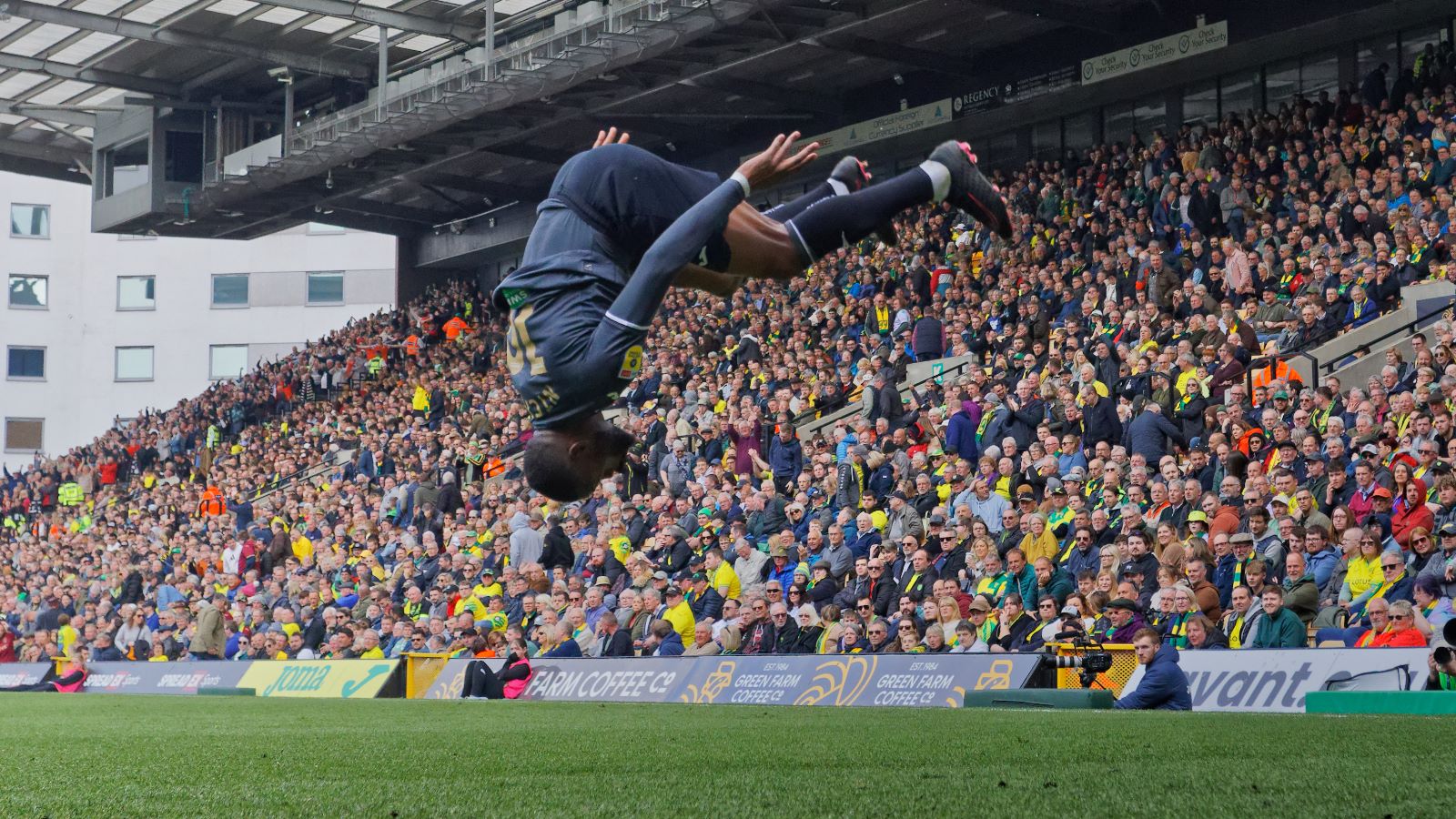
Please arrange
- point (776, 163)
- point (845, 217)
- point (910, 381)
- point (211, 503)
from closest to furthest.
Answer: point (776, 163)
point (845, 217)
point (910, 381)
point (211, 503)

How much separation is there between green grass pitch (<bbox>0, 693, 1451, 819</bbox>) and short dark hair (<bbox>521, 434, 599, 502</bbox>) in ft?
3.70

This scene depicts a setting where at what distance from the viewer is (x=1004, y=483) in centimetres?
1555

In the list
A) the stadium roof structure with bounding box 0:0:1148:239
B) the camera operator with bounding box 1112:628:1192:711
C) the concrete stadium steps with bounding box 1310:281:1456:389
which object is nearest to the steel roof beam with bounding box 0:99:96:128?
the stadium roof structure with bounding box 0:0:1148:239

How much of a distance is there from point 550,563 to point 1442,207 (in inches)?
417

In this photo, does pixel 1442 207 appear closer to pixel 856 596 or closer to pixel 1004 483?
pixel 1004 483

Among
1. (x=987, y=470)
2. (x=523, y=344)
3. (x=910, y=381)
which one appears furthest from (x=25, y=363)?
(x=523, y=344)

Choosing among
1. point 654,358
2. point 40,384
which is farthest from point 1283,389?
point 40,384

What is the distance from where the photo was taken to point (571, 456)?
19.7 feet

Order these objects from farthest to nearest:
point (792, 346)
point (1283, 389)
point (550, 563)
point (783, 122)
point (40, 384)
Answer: point (40, 384), point (783, 122), point (792, 346), point (550, 563), point (1283, 389)

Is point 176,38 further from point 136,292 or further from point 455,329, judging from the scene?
point 136,292

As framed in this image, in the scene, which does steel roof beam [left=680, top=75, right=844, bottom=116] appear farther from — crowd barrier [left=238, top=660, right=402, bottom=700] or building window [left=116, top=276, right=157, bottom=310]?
building window [left=116, top=276, right=157, bottom=310]

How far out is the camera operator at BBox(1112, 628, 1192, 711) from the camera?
35.5ft

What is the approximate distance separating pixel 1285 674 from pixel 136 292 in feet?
158

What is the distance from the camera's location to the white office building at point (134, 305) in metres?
51.4
